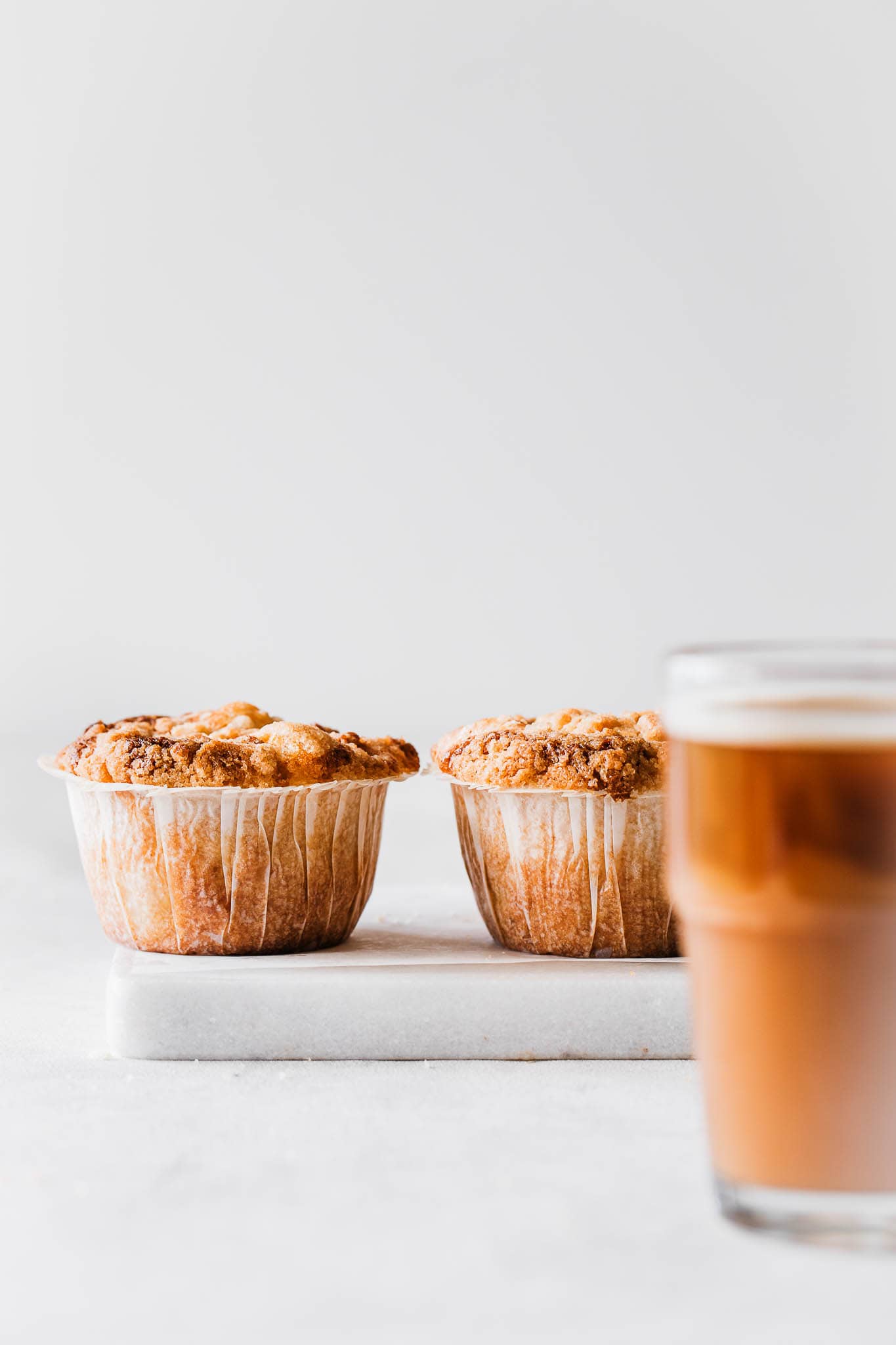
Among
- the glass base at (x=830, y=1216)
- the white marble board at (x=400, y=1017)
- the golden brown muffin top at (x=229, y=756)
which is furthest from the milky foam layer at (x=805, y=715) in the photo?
the golden brown muffin top at (x=229, y=756)

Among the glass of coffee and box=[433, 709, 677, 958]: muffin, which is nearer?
the glass of coffee

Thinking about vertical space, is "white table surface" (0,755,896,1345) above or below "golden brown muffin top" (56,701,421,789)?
below

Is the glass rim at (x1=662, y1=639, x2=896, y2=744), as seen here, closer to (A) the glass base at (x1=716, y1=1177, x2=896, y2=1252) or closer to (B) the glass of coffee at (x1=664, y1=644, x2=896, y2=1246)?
(B) the glass of coffee at (x1=664, y1=644, x2=896, y2=1246)

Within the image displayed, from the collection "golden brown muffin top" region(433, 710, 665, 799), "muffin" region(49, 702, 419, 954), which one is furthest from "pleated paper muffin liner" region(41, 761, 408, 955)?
"golden brown muffin top" region(433, 710, 665, 799)

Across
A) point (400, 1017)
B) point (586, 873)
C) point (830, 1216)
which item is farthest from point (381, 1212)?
point (586, 873)

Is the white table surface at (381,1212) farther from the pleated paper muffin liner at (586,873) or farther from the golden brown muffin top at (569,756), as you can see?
the golden brown muffin top at (569,756)

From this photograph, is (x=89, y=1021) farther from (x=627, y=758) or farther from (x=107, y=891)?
(x=627, y=758)

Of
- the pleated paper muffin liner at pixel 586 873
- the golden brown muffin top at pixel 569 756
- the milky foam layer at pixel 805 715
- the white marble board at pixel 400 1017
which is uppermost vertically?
the milky foam layer at pixel 805 715

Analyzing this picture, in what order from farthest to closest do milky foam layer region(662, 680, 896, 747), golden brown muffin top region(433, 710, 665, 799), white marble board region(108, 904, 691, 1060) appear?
1. golden brown muffin top region(433, 710, 665, 799)
2. white marble board region(108, 904, 691, 1060)
3. milky foam layer region(662, 680, 896, 747)
